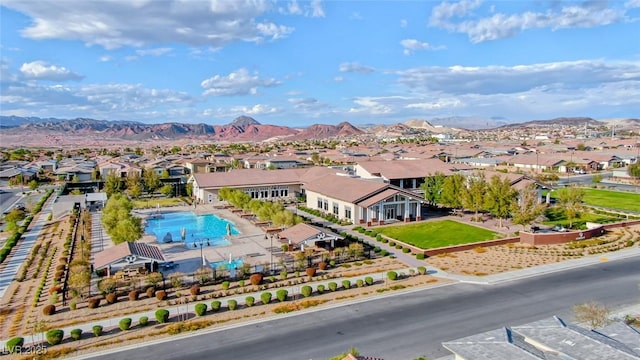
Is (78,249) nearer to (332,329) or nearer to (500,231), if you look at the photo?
(332,329)

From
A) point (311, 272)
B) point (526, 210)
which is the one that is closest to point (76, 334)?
point (311, 272)

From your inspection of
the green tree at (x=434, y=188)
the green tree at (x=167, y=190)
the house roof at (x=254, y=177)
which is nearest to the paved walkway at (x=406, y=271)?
the green tree at (x=434, y=188)

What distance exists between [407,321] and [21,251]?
35700mm

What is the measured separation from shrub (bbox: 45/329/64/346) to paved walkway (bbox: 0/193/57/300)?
10.1m

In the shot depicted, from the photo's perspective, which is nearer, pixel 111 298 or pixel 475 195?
pixel 111 298

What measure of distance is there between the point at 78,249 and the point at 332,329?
28130 mm

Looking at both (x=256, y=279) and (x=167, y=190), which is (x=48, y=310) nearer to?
(x=256, y=279)

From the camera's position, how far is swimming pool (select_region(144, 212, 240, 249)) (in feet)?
149

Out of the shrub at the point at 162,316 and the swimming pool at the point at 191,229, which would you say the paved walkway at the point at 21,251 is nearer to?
the swimming pool at the point at 191,229

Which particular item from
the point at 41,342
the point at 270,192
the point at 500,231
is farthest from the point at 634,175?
the point at 41,342

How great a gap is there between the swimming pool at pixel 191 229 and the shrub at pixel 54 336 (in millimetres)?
19390

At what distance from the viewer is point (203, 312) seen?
2684 cm

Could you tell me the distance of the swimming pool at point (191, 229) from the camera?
149 feet

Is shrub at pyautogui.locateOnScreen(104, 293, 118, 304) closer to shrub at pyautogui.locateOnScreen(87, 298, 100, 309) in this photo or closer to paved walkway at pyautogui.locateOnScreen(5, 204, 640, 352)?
shrub at pyautogui.locateOnScreen(87, 298, 100, 309)
